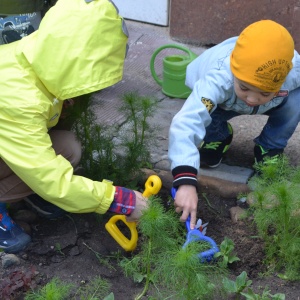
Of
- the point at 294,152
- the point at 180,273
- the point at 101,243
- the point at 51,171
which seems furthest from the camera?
the point at 294,152

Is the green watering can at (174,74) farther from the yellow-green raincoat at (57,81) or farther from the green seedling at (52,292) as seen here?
the green seedling at (52,292)

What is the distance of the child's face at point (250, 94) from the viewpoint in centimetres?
267

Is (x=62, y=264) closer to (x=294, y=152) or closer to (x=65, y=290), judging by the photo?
(x=65, y=290)

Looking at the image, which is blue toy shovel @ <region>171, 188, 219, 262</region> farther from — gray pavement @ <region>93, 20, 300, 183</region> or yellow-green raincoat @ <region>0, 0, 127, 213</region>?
gray pavement @ <region>93, 20, 300, 183</region>

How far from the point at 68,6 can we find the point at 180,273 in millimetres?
1007

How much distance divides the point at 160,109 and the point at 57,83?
60.7 inches

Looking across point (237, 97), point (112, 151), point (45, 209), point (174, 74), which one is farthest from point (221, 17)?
point (45, 209)

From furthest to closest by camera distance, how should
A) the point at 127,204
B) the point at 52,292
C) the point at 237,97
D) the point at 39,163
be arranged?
the point at 237,97
the point at 127,204
the point at 39,163
the point at 52,292

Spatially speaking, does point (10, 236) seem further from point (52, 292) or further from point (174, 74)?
point (174, 74)

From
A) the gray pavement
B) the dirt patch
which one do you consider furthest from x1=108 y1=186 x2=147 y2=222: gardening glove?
the gray pavement

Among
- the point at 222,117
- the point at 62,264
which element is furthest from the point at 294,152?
the point at 62,264

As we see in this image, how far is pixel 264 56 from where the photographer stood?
2537 mm

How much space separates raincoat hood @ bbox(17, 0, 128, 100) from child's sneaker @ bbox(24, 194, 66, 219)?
0.65 metres

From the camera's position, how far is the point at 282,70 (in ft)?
8.46
